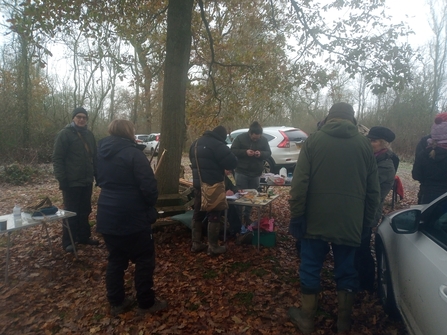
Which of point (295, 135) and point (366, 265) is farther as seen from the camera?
point (295, 135)

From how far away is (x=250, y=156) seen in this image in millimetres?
5789

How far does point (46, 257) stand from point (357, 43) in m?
7.06

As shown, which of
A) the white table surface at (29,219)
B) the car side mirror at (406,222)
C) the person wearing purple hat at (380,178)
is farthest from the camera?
the white table surface at (29,219)

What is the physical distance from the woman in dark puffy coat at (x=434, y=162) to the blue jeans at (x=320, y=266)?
2.01 meters

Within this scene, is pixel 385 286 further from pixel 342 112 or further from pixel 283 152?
pixel 283 152

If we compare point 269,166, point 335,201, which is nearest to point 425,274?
point 335,201

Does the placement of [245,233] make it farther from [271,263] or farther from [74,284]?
[74,284]

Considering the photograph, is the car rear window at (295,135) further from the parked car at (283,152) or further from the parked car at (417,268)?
the parked car at (417,268)

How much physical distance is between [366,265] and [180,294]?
2179mm

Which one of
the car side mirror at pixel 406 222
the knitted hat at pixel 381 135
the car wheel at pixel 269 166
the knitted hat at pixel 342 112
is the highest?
the knitted hat at pixel 342 112

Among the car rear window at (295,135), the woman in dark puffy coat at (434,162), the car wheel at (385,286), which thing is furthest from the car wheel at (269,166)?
the car wheel at (385,286)

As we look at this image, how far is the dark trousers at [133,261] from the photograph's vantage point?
3.15 metres

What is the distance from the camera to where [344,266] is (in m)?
3.02

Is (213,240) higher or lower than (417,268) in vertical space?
lower
